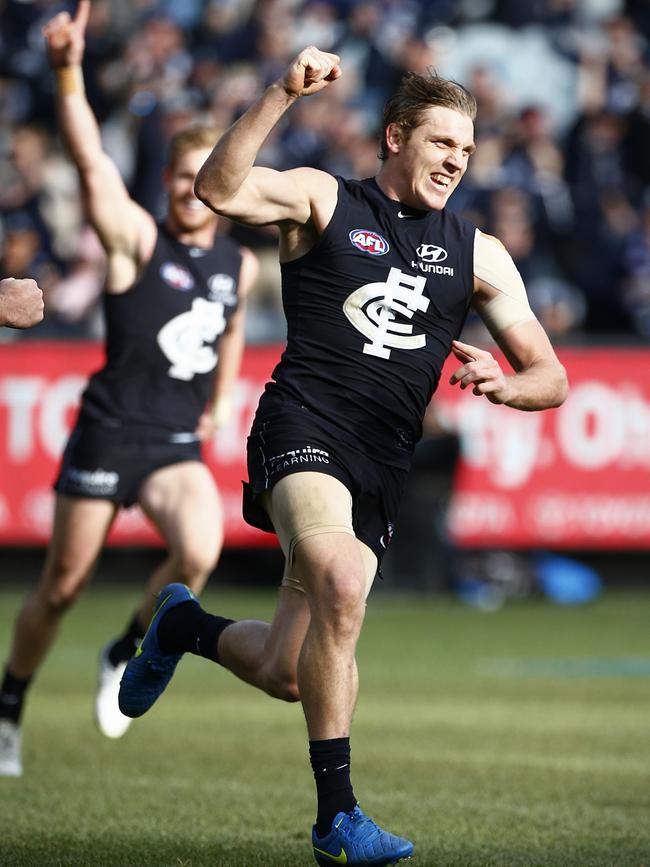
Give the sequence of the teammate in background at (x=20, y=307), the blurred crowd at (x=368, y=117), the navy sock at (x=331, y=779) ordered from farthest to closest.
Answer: the blurred crowd at (x=368, y=117)
the teammate in background at (x=20, y=307)
the navy sock at (x=331, y=779)

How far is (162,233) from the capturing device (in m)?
8.33

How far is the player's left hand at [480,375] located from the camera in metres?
5.25

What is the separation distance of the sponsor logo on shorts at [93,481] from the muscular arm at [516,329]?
261cm

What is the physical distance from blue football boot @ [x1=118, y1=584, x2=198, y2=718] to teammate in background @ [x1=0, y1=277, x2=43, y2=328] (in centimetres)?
144

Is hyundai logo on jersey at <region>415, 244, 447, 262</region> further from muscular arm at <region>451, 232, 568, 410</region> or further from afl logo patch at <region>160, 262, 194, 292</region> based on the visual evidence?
afl logo patch at <region>160, 262, 194, 292</region>

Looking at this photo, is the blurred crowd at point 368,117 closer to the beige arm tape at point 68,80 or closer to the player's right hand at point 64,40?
the beige arm tape at point 68,80

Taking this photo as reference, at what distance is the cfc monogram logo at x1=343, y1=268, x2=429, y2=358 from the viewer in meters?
5.72

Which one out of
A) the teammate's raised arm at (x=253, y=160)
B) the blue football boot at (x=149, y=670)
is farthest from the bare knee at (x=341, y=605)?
the teammate's raised arm at (x=253, y=160)

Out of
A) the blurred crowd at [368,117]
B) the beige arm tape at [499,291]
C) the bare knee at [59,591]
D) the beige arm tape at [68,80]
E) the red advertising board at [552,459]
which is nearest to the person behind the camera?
the beige arm tape at [499,291]

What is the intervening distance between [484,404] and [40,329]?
174 inches

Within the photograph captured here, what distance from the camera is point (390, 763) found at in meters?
7.70

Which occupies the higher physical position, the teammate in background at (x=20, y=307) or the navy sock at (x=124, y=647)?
the teammate in background at (x=20, y=307)

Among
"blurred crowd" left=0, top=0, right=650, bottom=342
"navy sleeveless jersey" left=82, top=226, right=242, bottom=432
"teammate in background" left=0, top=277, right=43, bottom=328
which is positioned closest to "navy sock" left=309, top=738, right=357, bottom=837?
"teammate in background" left=0, top=277, right=43, bottom=328

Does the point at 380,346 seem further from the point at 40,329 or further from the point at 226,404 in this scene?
the point at 40,329
